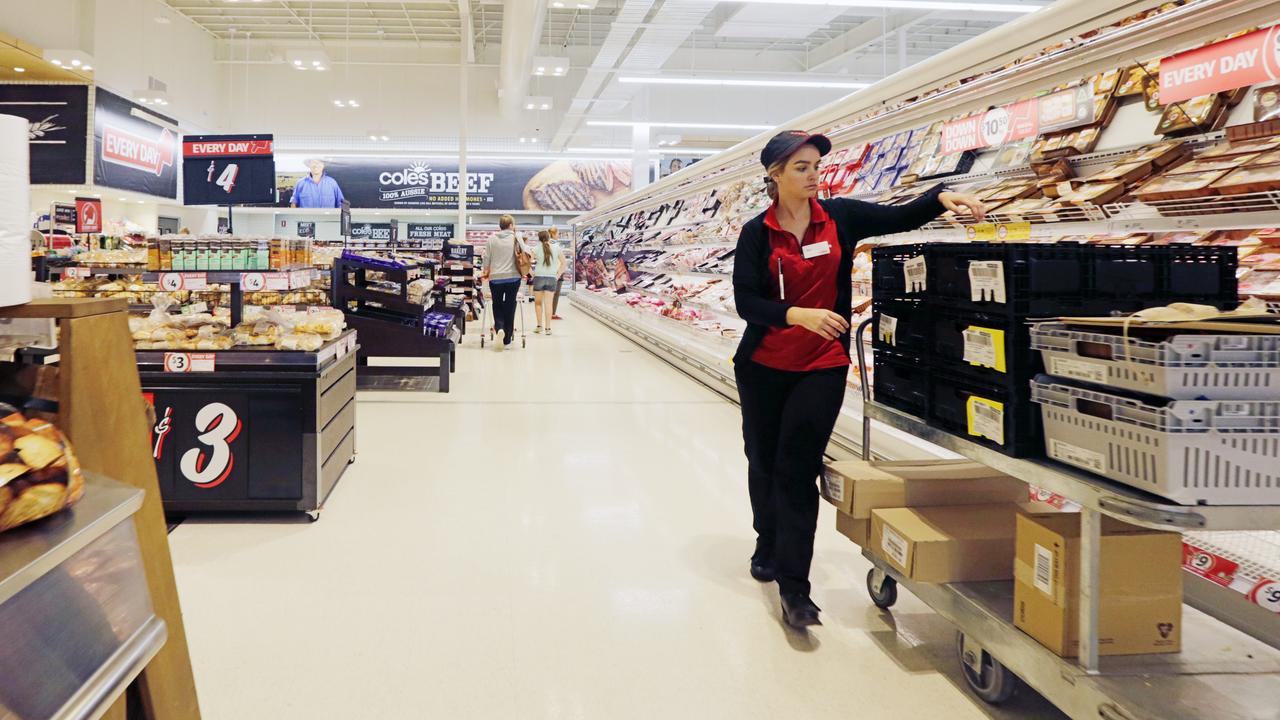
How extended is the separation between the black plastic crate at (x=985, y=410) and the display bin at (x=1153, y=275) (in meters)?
0.28

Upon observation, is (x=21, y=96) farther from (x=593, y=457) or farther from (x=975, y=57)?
(x=975, y=57)

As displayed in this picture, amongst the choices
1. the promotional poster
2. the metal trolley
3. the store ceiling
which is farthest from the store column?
the metal trolley

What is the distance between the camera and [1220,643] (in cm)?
188

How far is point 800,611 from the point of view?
8.00ft

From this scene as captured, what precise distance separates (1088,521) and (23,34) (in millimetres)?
16147

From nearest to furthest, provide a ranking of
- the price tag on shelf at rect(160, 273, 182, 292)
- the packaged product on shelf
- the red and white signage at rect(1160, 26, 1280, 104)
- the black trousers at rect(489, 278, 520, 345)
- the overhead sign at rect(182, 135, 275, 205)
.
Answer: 1. the packaged product on shelf
2. the red and white signage at rect(1160, 26, 1280, 104)
3. the price tag on shelf at rect(160, 273, 182, 292)
4. the overhead sign at rect(182, 135, 275, 205)
5. the black trousers at rect(489, 278, 520, 345)

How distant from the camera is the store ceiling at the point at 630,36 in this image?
1036 centimetres

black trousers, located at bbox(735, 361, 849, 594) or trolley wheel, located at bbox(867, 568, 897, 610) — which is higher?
black trousers, located at bbox(735, 361, 849, 594)

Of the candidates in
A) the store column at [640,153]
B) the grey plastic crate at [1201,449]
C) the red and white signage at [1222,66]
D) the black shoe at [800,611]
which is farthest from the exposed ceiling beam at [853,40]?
the grey plastic crate at [1201,449]

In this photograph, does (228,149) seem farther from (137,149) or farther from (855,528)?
(137,149)

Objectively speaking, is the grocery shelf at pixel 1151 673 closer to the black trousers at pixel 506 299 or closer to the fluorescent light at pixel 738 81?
the black trousers at pixel 506 299

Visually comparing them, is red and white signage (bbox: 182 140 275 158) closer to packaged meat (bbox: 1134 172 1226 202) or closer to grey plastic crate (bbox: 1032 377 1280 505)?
packaged meat (bbox: 1134 172 1226 202)

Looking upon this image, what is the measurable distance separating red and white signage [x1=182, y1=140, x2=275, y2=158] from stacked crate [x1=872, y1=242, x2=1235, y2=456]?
6.09 metres

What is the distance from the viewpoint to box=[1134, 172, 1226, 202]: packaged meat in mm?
2174
